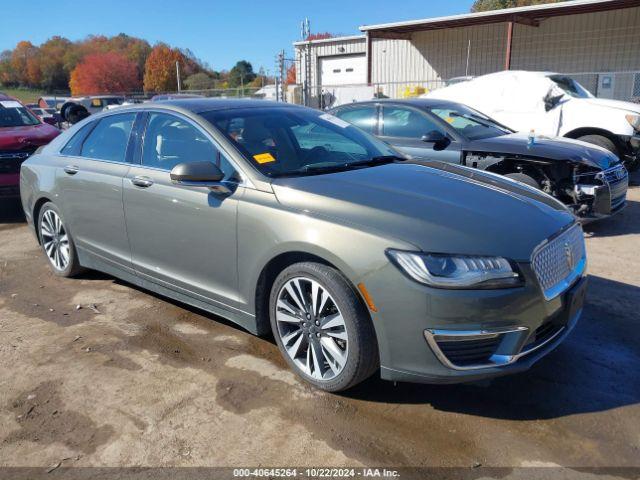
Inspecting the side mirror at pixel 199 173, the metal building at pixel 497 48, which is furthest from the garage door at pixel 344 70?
the side mirror at pixel 199 173

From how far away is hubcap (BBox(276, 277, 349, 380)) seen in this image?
2953mm

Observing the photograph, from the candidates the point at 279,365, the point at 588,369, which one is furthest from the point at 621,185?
the point at 279,365

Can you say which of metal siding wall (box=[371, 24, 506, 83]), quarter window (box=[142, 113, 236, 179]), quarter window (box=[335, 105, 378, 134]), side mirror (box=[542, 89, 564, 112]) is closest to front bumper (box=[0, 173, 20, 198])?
quarter window (box=[142, 113, 236, 179])

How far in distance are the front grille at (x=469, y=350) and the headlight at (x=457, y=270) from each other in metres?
0.28

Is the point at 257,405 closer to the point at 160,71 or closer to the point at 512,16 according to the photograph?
the point at 512,16

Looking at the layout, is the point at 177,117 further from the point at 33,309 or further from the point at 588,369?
the point at 588,369

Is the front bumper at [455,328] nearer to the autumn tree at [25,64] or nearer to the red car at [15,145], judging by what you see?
the red car at [15,145]

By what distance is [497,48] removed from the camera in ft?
76.2

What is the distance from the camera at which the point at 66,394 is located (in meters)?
3.19

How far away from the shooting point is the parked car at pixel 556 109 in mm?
8867

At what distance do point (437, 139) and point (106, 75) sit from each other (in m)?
76.8

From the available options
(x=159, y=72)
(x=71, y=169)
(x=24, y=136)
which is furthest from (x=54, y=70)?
(x=71, y=169)

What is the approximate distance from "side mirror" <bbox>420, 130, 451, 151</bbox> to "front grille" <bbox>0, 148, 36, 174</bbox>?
18.2 ft

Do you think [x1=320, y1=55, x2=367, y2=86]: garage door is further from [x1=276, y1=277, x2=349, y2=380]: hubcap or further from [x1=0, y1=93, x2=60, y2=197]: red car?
[x1=276, y1=277, x2=349, y2=380]: hubcap
